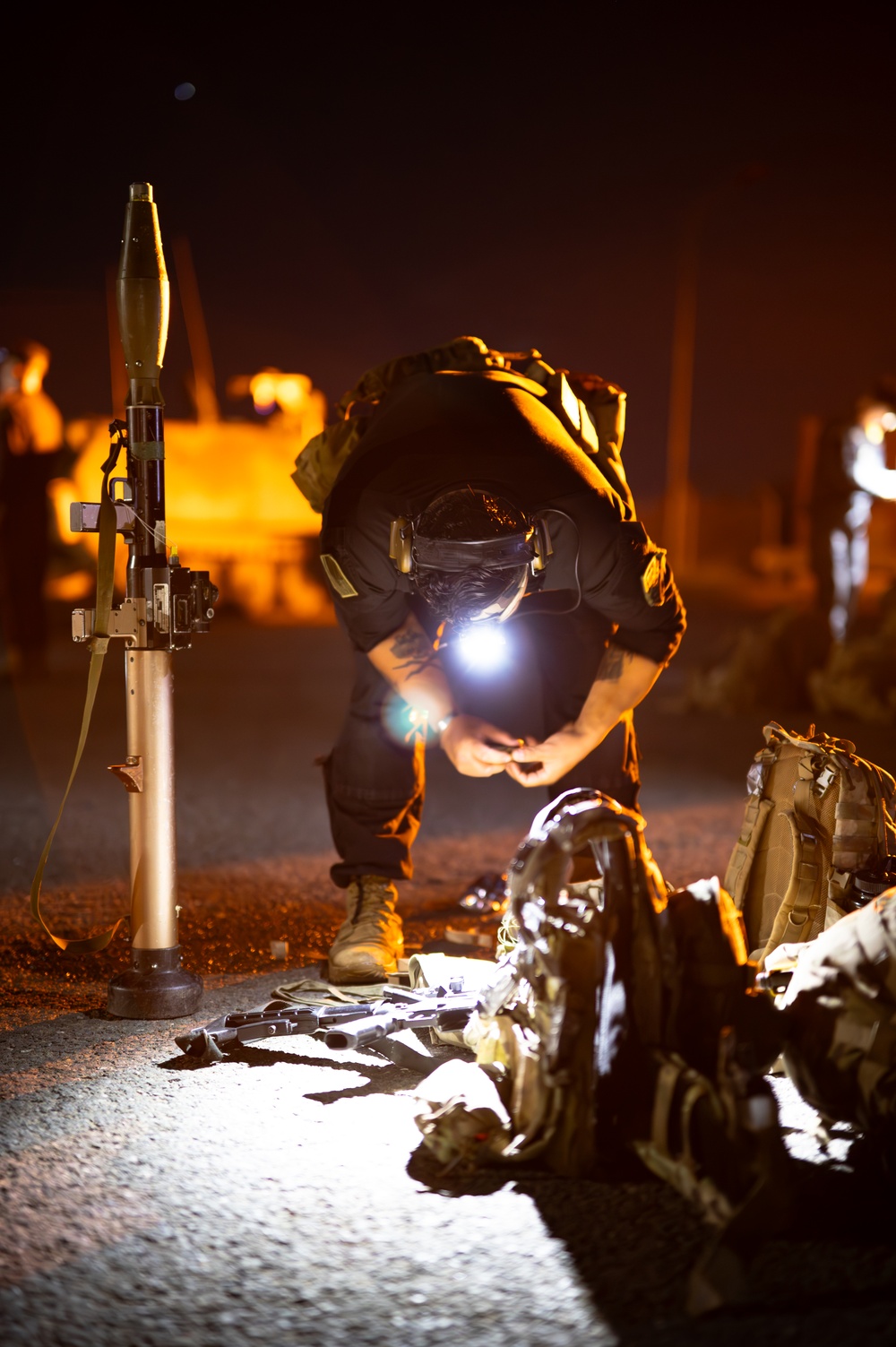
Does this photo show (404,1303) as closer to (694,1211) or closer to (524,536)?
(694,1211)

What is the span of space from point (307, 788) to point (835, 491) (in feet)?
18.9

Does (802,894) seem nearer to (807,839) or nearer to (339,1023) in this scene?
(807,839)

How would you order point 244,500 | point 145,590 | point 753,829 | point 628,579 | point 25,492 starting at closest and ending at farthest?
point 145,590, point 753,829, point 628,579, point 25,492, point 244,500

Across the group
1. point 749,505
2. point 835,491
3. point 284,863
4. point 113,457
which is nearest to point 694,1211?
point 113,457

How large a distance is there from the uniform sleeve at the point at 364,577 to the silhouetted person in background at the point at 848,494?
735cm

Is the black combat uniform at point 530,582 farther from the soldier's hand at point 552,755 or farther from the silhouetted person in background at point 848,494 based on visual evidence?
the silhouetted person in background at point 848,494

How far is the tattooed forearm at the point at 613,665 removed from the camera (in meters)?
3.99

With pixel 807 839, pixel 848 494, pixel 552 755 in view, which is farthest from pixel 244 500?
pixel 807 839

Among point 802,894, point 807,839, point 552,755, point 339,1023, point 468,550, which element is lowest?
point 339,1023

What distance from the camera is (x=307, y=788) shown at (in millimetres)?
7219

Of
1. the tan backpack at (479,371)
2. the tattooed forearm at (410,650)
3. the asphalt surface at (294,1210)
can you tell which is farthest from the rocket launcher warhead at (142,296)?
the asphalt surface at (294,1210)

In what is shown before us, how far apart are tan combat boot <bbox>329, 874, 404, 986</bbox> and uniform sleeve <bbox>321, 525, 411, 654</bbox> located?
0.79m

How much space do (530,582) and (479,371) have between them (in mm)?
720

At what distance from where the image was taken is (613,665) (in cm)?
400
